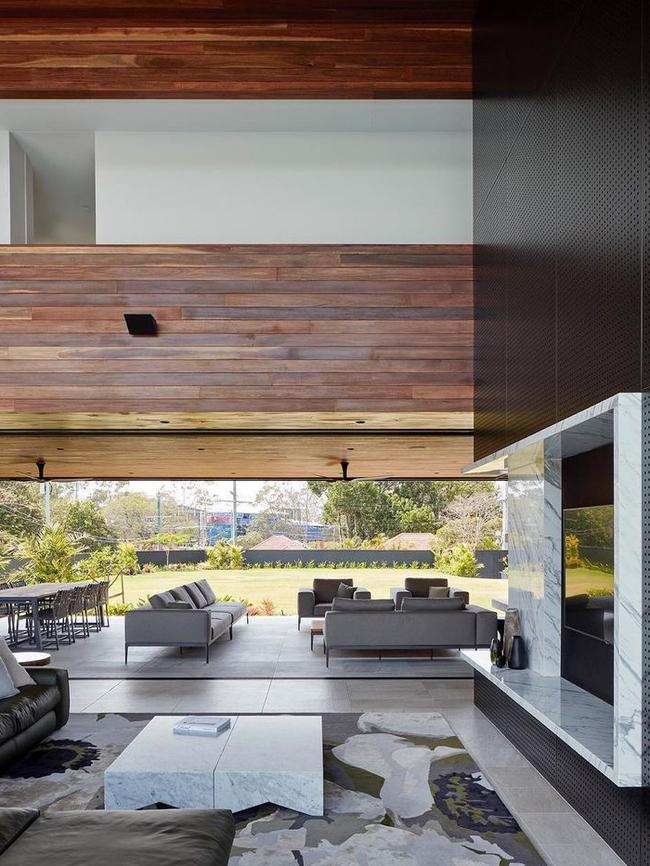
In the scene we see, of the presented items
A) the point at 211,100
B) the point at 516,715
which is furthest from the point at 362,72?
the point at 516,715

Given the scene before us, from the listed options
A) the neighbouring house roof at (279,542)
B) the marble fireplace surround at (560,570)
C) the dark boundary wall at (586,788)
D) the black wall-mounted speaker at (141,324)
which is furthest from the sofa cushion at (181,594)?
the neighbouring house roof at (279,542)

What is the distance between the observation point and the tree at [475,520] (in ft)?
86.9

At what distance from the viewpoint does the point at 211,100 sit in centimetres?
664

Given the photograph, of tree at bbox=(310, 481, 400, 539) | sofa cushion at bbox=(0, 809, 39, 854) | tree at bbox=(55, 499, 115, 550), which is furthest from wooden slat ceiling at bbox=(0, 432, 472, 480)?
tree at bbox=(310, 481, 400, 539)

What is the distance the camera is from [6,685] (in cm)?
558

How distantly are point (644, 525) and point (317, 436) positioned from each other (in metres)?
5.52

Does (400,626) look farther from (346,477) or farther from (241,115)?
(241,115)

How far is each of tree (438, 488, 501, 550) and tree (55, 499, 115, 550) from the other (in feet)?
38.4

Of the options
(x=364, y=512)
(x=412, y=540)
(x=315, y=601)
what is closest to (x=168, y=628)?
(x=315, y=601)

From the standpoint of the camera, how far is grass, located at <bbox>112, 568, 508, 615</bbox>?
18.8 m

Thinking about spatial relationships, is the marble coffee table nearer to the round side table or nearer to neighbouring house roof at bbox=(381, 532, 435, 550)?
the round side table

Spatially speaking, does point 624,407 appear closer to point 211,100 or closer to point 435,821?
point 435,821

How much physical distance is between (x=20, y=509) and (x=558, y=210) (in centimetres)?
2409

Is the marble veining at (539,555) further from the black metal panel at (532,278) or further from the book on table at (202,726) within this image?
the book on table at (202,726)
